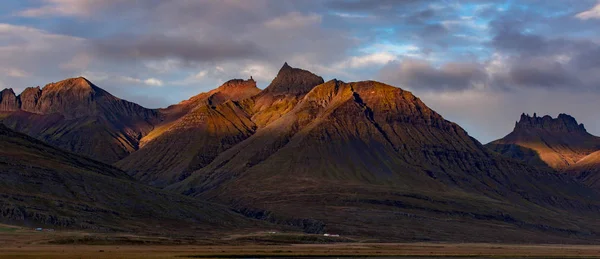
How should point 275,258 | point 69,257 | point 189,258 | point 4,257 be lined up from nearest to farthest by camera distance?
point 4,257, point 69,257, point 189,258, point 275,258

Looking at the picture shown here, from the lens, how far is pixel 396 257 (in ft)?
644

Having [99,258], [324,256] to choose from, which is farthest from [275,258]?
[99,258]

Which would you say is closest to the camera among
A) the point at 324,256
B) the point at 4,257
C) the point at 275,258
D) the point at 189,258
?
the point at 4,257

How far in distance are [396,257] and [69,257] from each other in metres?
79.7

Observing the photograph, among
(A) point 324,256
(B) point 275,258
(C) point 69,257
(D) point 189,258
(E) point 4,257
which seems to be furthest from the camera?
(A) point 324,256

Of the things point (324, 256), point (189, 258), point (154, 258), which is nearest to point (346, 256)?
point (324, 256)

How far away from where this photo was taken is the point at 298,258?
181625 mm

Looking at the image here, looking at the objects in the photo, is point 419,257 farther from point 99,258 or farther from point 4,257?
point 4,257

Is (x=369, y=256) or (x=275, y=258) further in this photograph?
(x=369, y=256)

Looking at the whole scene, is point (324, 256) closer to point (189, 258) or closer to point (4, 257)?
point (189, 258)

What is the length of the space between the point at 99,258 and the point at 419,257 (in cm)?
8148

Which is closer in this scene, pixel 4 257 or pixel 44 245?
pixel 4 257

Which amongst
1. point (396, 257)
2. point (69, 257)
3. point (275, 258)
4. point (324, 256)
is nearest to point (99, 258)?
point (69, 257)

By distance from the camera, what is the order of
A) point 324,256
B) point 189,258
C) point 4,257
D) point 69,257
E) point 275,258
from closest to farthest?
point 4,257
point 69,257
point 189,258
point 275,258
point 324,256
